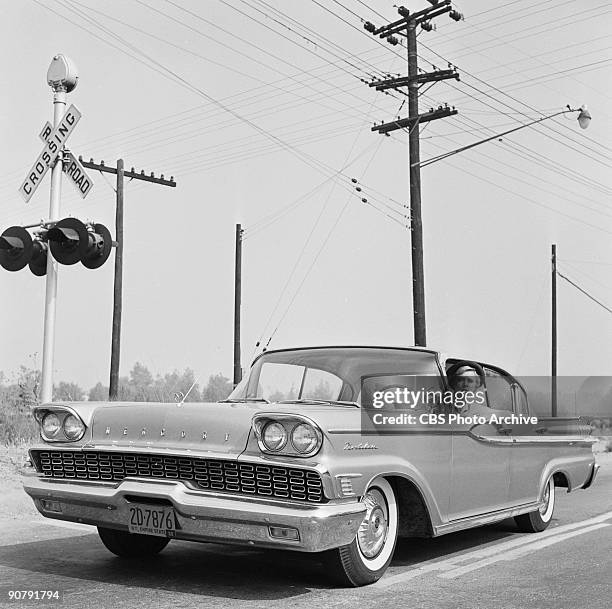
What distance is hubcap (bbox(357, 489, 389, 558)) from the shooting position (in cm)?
571

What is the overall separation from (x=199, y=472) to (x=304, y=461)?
0.67m


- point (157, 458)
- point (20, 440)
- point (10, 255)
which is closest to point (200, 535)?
point (157, 458)

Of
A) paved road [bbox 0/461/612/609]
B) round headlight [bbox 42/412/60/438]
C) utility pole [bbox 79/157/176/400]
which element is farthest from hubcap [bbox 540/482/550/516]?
utility pole [bbox 79/157/176/400]

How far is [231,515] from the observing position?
517 cm

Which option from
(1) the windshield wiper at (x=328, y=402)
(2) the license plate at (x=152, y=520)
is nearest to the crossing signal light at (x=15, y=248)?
(1) the windshield wiper at (x=328, y=402)

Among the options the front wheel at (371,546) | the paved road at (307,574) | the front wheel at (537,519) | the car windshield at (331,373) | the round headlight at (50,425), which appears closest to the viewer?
the paved road at (307,574)

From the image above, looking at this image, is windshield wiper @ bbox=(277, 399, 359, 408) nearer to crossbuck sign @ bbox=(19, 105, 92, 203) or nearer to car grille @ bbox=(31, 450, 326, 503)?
car grille @ bbox=(31, 450, 326, 503)

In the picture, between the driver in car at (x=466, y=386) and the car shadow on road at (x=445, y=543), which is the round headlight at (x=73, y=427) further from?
the driver in car at (x=466, y=386)

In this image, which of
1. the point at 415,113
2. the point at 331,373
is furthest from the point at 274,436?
the point at 415,113

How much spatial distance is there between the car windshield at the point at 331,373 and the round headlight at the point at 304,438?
0.93 meters

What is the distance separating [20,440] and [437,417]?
43.6 feet

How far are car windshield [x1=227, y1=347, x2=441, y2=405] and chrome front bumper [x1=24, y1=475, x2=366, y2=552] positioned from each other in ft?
3.77

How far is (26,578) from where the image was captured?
19.1ft

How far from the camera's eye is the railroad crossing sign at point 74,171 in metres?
10.8
